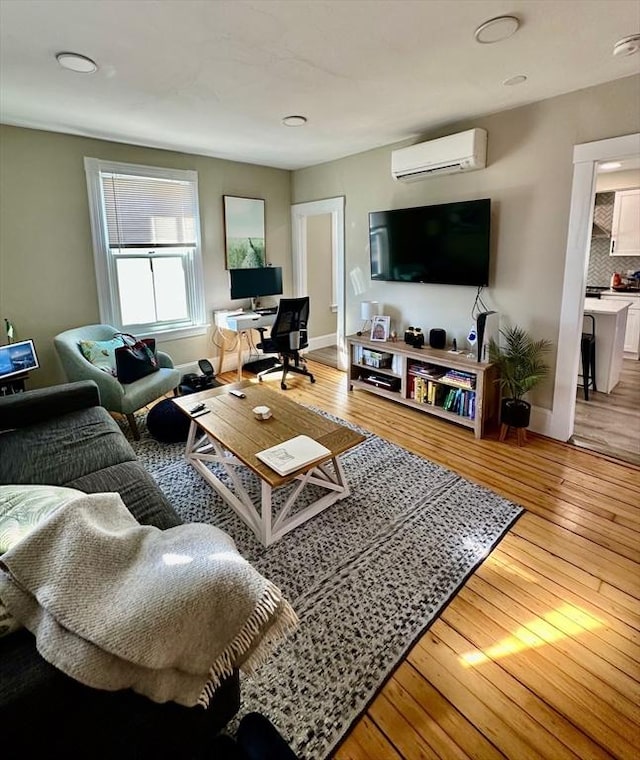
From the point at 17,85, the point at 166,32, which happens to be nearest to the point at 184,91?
the point at 166,32

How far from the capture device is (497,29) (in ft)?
6.58

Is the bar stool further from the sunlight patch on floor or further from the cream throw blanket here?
the cream throw blanket

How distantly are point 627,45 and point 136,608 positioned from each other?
128 inches

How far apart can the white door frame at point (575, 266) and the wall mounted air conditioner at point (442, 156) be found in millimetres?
711

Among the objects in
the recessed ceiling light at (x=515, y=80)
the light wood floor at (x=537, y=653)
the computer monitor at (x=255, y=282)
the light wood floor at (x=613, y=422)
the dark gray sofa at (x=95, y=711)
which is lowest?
the light wood floor at (x=537, y=653)

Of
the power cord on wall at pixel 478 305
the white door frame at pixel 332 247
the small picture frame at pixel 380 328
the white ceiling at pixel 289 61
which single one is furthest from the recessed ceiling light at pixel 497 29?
the white door frame at pixel 332 247

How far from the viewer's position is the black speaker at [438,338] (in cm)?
382

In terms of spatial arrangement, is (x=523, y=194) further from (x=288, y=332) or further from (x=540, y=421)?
(x=288, y=332)

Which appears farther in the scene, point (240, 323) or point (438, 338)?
point (240, 323)

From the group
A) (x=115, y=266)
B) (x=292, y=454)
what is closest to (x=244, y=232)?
(x=115, y=266)

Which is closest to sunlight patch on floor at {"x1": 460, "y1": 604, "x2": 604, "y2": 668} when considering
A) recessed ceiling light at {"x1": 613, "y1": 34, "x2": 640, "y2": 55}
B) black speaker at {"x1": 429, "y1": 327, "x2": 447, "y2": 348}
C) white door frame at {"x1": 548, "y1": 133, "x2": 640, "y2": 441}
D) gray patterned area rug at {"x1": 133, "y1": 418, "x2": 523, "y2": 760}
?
gray patterned area rug at {"x1": 133, "y1": 418, "x2": 523, "y2": 760}

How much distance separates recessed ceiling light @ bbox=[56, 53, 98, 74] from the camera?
2.23m

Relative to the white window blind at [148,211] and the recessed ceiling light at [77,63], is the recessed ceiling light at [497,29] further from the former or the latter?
the white window blind at [148,211]

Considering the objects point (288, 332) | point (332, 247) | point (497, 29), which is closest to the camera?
point (497, 29)
